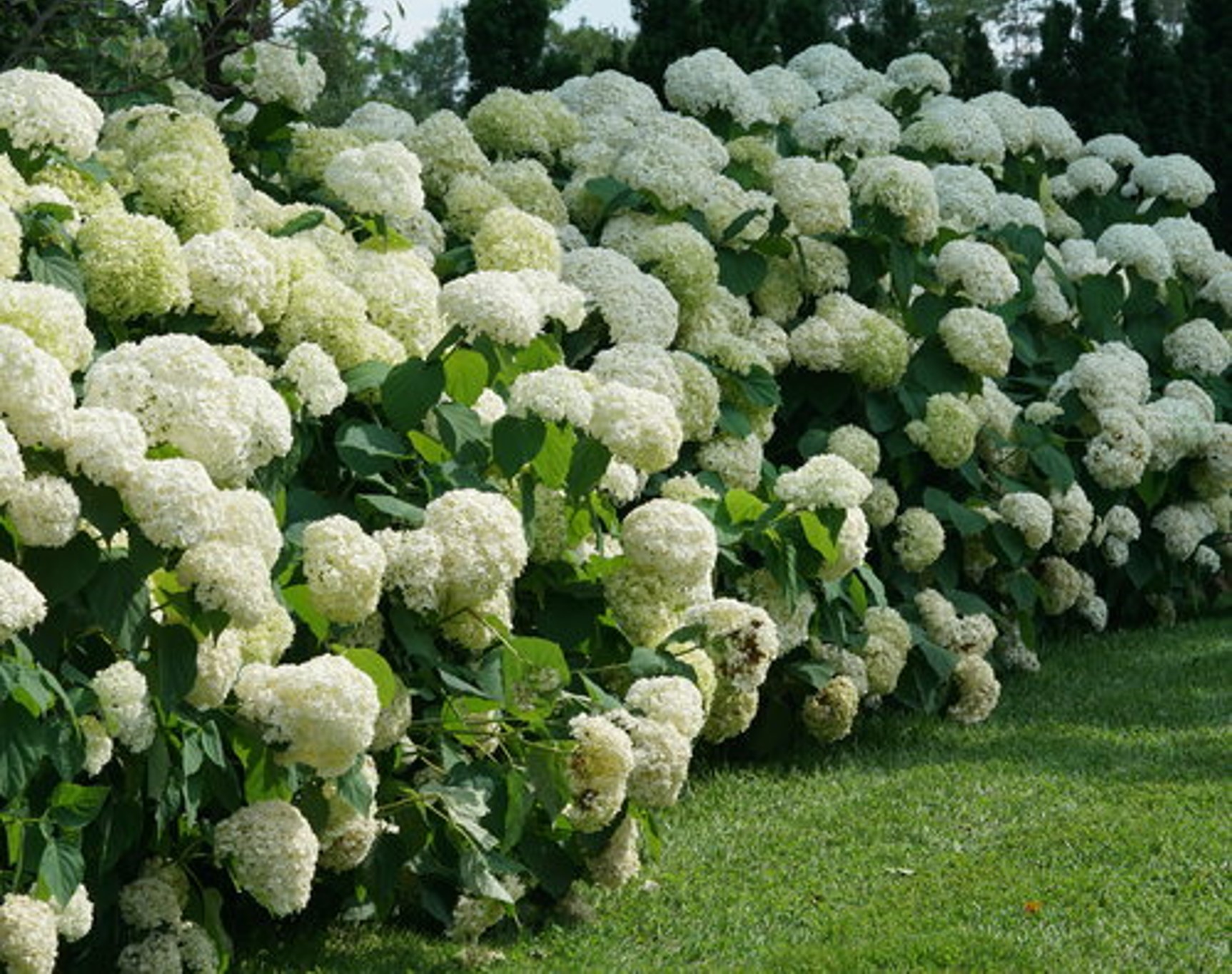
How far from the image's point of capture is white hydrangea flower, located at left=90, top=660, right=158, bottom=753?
3896 mm

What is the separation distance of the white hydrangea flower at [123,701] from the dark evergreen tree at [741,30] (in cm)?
760

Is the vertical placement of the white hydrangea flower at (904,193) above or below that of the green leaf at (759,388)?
above

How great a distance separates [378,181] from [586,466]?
1.27 m

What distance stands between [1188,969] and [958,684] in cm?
259

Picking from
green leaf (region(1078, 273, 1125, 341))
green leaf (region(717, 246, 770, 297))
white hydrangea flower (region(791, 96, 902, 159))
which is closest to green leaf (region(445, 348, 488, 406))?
green leaf (region(717, 246, 770, 297))

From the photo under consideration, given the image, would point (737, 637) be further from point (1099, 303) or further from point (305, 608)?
point (1099, 303)

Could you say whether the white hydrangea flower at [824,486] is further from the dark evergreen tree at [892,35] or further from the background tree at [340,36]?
the dark evergreen tree at [892,35]

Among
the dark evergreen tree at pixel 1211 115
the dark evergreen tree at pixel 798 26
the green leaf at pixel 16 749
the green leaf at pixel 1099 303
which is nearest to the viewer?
the green leaf at pixel 16 749

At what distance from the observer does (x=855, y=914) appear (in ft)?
16.6

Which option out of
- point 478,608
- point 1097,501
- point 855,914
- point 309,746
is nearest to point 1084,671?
point 1097,501

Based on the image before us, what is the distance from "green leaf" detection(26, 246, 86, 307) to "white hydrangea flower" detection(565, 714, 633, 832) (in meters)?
1.44

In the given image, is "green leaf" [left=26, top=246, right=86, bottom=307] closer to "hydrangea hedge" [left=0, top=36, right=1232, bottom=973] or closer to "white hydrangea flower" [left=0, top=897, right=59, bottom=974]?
"hydrangea hedge" [left=0, top=36, right=1232, bottom=973]

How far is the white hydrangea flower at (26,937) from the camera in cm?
371

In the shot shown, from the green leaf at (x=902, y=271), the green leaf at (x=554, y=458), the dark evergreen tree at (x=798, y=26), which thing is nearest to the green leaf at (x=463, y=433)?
the green leaf at (x=554, y=458)
